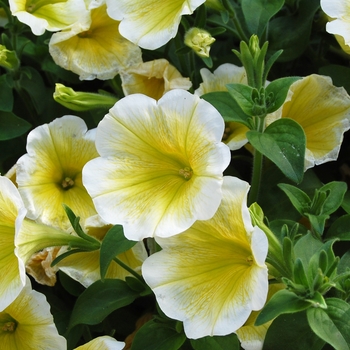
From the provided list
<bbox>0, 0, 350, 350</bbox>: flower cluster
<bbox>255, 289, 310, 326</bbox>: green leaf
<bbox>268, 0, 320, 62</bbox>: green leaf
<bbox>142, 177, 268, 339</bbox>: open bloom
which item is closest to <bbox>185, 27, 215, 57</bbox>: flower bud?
Answer: <bbox>0, 0, 350, 350</bbox>: flower cluster

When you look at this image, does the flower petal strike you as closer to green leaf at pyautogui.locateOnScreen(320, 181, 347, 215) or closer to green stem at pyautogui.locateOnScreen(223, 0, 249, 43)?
green leaf at pyautogui.locateOnScreen(320, 181, 347, 215)

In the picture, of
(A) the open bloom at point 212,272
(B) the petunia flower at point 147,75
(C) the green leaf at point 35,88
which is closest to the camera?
(A) the open bloom at point 212,272

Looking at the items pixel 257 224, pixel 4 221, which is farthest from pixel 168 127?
pixel 4 221

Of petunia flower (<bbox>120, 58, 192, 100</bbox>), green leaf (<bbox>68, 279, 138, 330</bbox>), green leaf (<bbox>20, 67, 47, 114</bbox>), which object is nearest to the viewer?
green leaf (<bbox>68, 279, 138, 330</bbox>)

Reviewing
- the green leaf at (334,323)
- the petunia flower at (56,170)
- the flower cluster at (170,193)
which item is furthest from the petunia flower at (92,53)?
the green leaf at (334,323)

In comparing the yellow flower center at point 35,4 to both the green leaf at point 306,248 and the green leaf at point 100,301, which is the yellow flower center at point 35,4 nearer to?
the green leaf at point 100,301

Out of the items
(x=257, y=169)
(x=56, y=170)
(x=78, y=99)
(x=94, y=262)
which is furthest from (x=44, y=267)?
(x=257, y=169)

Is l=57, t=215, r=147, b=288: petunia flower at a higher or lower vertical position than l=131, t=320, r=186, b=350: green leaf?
higher
